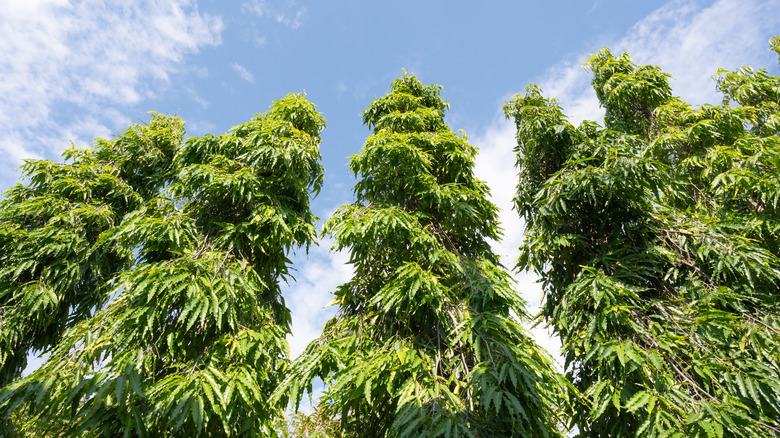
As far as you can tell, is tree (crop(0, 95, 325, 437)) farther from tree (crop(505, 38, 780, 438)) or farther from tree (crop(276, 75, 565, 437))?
tree (crop(505, 38, 780, 438))

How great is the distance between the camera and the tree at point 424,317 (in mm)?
4500

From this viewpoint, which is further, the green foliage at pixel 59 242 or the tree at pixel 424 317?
the green foliage at pixel 59 242

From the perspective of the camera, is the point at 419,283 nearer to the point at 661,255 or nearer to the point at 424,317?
the point at 424,317

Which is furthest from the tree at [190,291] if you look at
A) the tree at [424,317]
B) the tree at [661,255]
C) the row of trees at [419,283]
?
the tree at [661,255]

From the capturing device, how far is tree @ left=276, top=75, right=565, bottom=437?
4.50 metres

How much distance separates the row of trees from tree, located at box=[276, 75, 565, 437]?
0.04 metres

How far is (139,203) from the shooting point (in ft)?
27.8

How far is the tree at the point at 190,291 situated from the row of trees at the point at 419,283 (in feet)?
0.12

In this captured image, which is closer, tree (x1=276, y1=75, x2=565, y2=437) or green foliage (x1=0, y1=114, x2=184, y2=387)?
tree (x1=276, y1=75, x2=565, y2=437)

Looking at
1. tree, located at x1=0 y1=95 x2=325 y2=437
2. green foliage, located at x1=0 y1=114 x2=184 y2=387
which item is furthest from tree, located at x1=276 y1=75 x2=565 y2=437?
green foliage, located at x1=0 y1=114 x2=184 y2=387

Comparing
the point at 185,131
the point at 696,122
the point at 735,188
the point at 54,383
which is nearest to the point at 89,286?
the point at 54,383

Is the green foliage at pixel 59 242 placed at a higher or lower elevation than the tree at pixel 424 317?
higher

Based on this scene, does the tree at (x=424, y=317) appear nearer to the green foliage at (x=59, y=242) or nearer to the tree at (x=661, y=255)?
the tree at (x=661, y=255)

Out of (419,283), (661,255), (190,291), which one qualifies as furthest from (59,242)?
(661,255)
